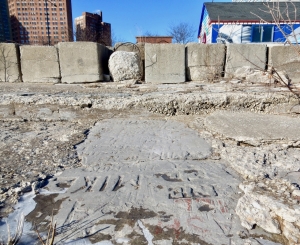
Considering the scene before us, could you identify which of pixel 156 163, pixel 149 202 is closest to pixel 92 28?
pixel 156 163

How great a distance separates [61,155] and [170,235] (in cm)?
104

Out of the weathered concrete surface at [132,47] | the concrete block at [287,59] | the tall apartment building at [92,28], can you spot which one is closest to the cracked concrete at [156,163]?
the concrete block at [287,59]

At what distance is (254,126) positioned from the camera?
1.98m

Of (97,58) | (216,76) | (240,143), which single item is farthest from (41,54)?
(240,143)

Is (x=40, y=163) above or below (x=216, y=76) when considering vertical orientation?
below

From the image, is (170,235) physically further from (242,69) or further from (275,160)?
(242,69)

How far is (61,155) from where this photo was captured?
1.59 m

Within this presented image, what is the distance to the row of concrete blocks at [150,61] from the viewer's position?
3.46 metres

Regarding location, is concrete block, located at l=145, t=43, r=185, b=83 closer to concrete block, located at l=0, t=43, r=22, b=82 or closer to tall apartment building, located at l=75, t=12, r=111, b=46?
concrete block, located at l=0, t=43, r=22, b=82

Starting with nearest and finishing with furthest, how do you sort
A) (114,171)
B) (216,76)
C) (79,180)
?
(79,180) < (114,171) < (216,76)

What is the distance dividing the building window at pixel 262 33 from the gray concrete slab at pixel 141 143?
14370 mm

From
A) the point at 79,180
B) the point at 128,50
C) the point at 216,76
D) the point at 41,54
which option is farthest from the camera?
the point at 128,50

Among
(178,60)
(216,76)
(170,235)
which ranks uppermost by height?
(178,60)

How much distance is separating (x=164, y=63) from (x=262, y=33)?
1318 cm
